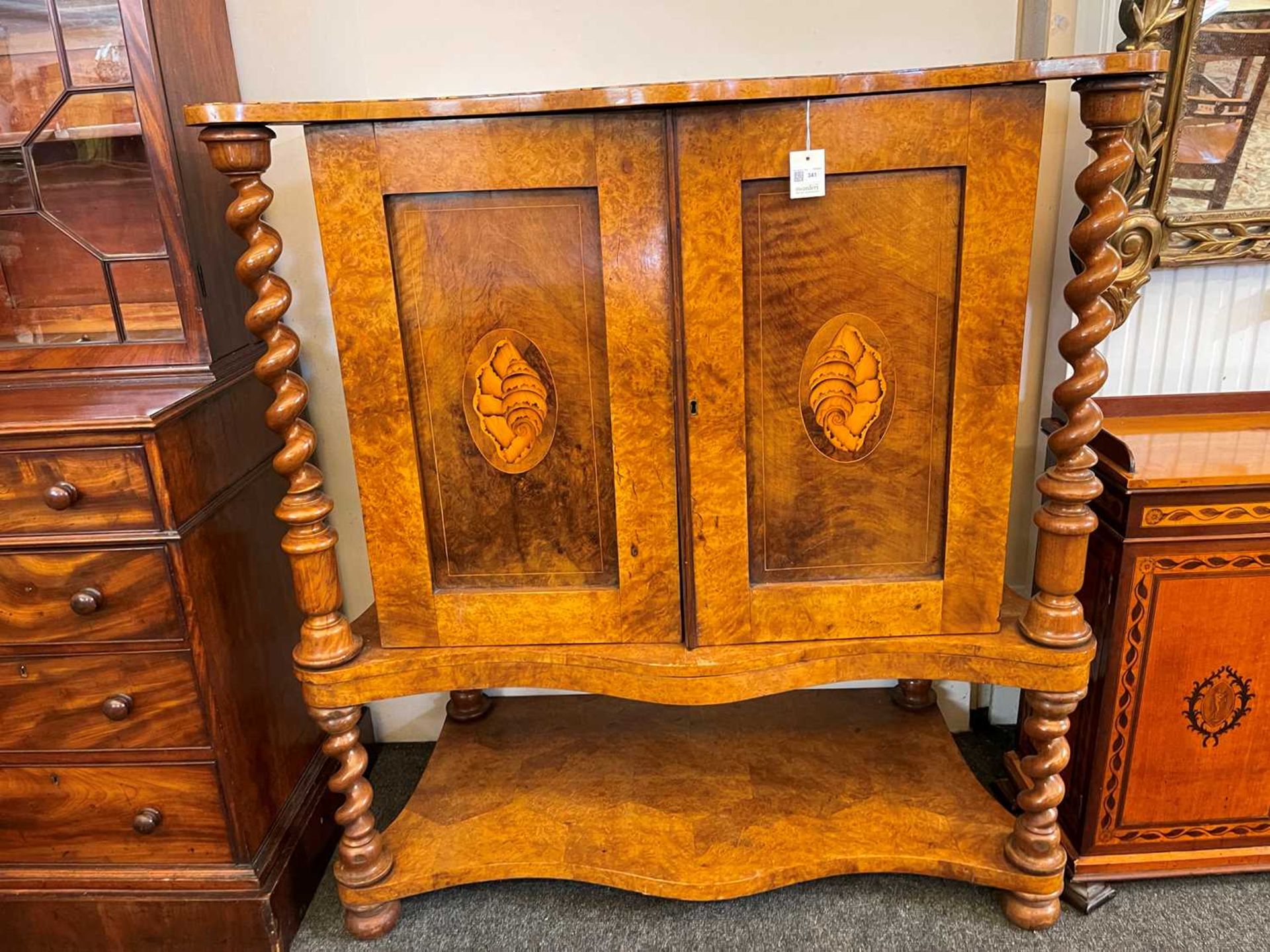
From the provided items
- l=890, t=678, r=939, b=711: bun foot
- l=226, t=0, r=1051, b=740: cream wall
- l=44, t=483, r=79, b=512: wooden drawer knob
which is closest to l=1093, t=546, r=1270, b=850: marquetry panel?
l=890, t=678, r=939, b=711: bun foot

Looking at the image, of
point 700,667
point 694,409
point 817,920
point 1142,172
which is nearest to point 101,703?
point 700,667

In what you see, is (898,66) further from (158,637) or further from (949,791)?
(158,637)

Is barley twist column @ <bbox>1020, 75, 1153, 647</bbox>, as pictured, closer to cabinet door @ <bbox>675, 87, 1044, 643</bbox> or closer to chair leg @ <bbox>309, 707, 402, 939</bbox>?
cabinet door @ <bbox>675, 87, 1044, 643</bbox>

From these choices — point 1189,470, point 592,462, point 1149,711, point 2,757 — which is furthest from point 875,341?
point 2,757

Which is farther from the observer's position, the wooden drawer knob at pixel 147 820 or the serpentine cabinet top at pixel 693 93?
the wooden drawer knob at pixel 147 820

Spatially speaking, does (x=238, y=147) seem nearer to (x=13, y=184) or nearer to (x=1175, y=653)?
(x=13, y=184)

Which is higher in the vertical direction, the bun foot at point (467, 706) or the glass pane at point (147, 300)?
the glass pane at point (147, 300)

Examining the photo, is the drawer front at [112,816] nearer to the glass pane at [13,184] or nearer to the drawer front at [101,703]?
the drawer front at [101,703]

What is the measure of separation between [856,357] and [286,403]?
0.93 meters

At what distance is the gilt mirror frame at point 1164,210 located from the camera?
1656 millimetres

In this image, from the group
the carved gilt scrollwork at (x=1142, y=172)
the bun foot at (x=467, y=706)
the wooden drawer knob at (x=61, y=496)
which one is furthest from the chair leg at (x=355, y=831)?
the carved gilt scrollwork at (x=1142, y=172)

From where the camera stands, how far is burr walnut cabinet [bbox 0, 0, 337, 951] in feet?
5.11

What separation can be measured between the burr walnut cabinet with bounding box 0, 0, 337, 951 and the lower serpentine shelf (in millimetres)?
353

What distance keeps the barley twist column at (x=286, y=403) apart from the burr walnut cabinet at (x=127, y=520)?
197 millimetres
